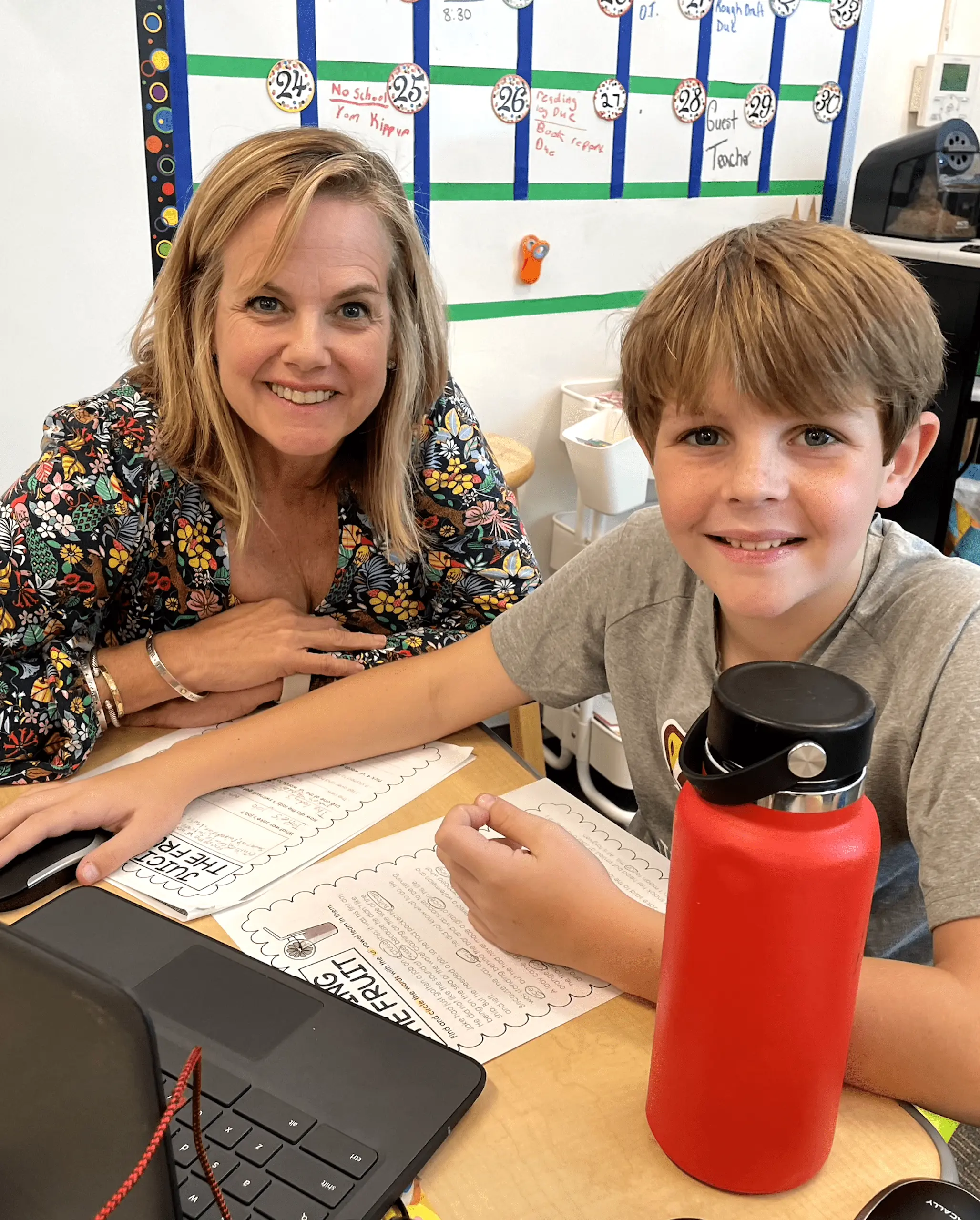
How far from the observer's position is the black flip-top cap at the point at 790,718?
1.53 feet

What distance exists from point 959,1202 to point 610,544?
629 millimetres

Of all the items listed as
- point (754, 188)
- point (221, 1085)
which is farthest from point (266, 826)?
point (754, 188)

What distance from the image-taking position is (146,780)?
92 cm

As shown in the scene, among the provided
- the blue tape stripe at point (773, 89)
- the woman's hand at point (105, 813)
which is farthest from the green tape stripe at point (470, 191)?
the woman's hand at point (105, 813)

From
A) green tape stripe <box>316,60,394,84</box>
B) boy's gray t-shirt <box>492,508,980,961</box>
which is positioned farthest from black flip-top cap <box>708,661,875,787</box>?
green tape stripe <box>316,60,394,84</box>

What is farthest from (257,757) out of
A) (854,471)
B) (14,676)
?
(854,471)

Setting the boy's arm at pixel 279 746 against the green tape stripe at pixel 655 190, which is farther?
the green tape stripe at pixel 655 190

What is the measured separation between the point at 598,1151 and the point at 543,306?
1.91 meters

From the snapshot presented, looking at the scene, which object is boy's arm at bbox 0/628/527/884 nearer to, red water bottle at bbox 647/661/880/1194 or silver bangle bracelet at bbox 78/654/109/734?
silver bangle bracelet at bbox 78/654/109/734

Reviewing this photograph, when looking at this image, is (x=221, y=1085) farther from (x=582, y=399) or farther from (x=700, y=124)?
(x=700, y=124)

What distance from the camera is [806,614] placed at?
0.87 metres

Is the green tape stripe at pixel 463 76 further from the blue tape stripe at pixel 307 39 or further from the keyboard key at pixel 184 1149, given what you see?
the keyboard key at pixel 184 1149

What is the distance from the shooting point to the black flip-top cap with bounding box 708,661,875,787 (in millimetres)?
467

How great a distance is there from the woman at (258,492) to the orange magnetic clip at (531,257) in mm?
998
